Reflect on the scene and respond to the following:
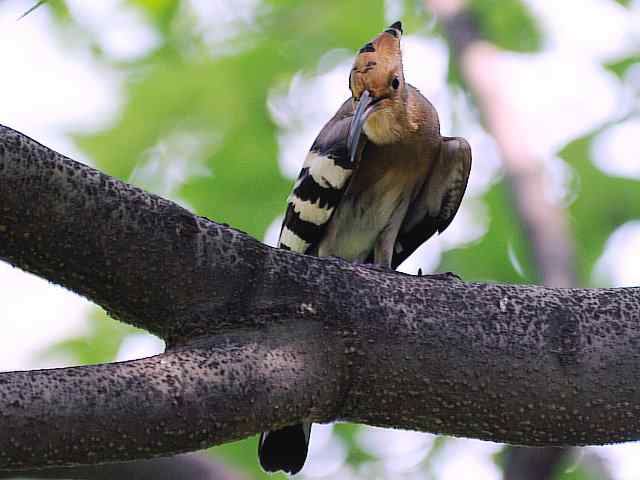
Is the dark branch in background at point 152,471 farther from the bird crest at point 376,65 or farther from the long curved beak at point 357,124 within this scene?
the bird crest at point 376,65

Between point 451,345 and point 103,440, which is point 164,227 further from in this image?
point 451,345

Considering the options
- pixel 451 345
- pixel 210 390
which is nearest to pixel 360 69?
pixel 451 345

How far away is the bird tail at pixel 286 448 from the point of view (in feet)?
8.73

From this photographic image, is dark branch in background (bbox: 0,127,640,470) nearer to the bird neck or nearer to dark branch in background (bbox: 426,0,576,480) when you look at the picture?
dark branch in background (bbox: 426,0,576,480)

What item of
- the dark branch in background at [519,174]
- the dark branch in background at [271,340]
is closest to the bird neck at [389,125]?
the dark branch in background at [519,174]

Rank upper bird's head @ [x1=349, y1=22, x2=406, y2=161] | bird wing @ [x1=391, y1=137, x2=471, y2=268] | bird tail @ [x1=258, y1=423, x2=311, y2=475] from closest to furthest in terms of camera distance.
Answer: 1. bird tail @ [x1=258, y1=423, x2=311, y2=475]
2. upper bird's head @ [x1=349, y1=22, x2=406, y2=161]
3. bird wing @ [x1=391, y1=137, x2=471, y2=268]

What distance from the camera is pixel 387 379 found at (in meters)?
1.96

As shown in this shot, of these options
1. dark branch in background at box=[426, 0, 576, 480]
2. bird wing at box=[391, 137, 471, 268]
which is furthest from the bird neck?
dark branch in background at box=[426, 0, 576, 480]

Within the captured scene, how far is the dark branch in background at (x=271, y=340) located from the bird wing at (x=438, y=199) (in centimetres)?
159

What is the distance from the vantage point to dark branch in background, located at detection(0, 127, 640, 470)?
65.8 inches

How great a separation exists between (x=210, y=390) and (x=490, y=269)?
11.1 ft

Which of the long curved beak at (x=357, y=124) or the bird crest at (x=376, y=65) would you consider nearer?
the long curved beak at (x=357, y=124)

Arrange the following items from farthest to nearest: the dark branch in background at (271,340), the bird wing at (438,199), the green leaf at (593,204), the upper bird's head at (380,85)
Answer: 1. the green leaf at (593,204)
2. the bird wing at (438,199)
3. the upper bird's head at (380,85)
4. the dark branch in background at (271,340)

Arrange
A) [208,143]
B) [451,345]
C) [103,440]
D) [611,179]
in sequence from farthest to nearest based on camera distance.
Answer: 1. [208,143]
2. [611,179]
3. [451,345]
4. [103,440]
